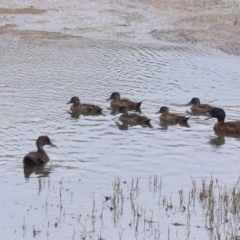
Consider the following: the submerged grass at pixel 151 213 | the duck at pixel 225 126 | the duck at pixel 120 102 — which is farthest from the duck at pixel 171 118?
the submerged grass at pixel 151 213

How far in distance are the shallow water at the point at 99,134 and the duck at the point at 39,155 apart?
158 millimetres

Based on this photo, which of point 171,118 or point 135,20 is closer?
point 171,118

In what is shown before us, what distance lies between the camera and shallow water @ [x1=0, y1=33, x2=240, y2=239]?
941 centimetres

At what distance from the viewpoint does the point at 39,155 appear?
11.9 meters

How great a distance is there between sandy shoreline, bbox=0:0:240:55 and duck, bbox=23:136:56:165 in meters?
9.90

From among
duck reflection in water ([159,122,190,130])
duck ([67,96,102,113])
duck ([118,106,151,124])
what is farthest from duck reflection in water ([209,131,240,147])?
duck ([67,96,102,113])

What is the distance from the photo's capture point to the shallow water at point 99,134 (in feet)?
30.9

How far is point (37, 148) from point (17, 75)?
19.7 ft

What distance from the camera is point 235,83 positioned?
57.9ft

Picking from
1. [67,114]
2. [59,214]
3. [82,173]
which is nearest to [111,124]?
[67,114]

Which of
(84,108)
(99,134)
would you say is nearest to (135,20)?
(84,108)

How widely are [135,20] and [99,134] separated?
12819 millimetres

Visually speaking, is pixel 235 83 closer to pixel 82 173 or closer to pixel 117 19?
pixel 82 173

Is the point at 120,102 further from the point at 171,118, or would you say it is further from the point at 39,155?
the point at 39,155
